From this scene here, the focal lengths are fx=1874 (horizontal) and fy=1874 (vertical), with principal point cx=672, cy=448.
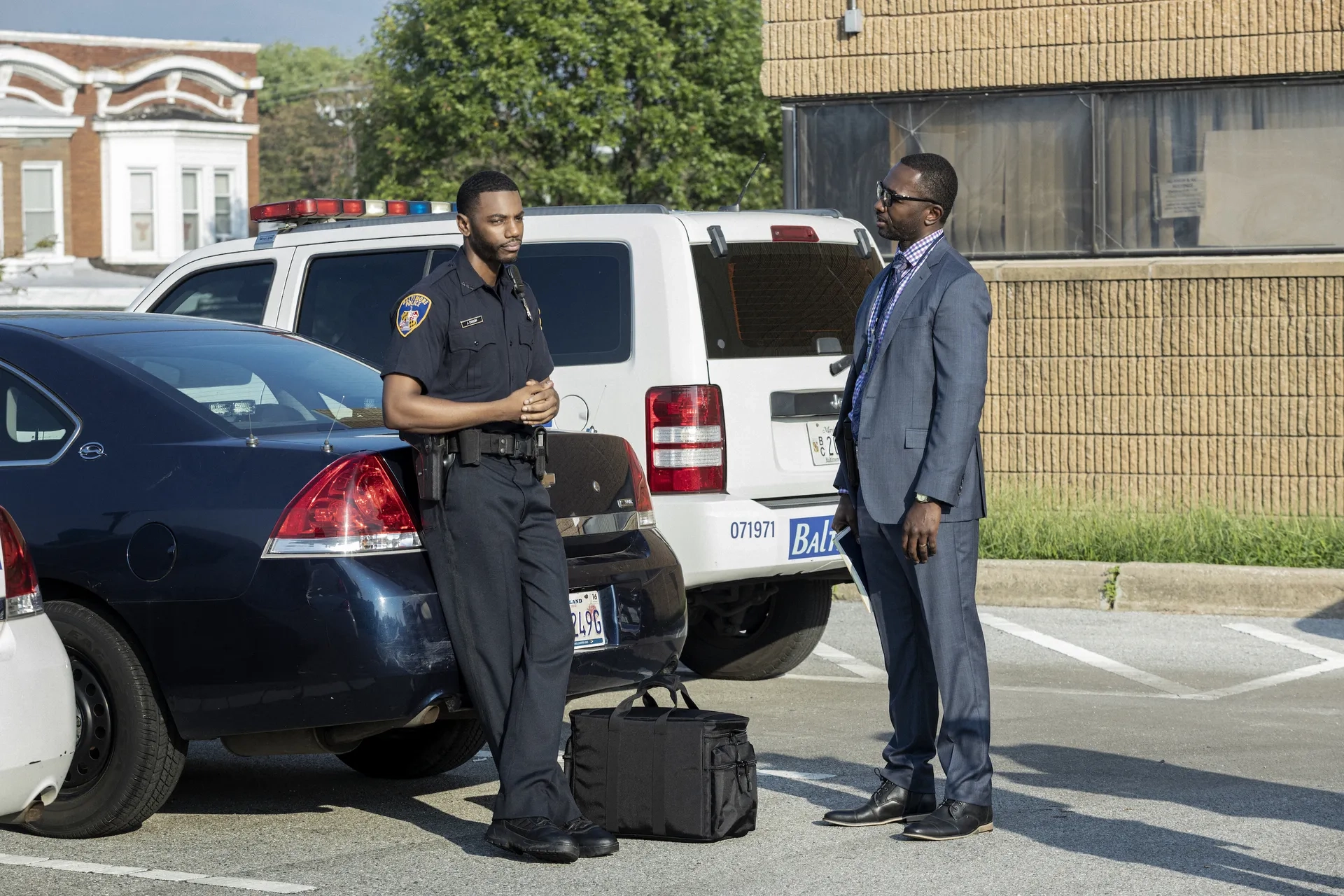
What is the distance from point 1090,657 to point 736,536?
7.81 feet

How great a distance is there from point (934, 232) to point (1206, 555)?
Answer: 586 centimetres

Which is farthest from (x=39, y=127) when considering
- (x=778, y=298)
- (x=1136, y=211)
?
(x=778, y=298)

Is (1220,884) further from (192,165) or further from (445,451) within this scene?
(192,165)

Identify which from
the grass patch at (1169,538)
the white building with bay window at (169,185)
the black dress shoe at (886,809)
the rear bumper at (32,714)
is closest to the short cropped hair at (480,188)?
the rear bumper at (32,714)

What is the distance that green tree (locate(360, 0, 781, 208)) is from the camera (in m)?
36.4

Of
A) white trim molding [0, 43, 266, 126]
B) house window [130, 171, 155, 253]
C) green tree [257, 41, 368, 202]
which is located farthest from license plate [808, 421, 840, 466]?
green tree [257, 41, 368, 202]

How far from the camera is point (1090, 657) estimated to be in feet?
29.1

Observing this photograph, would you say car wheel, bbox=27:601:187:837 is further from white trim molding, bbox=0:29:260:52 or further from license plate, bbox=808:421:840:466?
white trim molding, bbox=0:29:260:52

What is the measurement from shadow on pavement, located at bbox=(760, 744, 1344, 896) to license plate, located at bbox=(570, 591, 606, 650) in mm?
914

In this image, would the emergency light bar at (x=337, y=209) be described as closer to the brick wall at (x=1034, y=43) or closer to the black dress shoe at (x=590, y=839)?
the black dress shoe at (x=590, y=839)

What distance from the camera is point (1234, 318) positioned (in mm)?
12234

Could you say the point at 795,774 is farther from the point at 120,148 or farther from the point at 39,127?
the point at 120,148

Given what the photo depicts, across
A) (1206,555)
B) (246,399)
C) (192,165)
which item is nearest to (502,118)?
(192,165)

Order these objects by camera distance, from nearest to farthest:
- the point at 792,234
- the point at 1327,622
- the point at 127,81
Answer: the point at 792,234 → the point at 1327,622 → the point at 127,81
